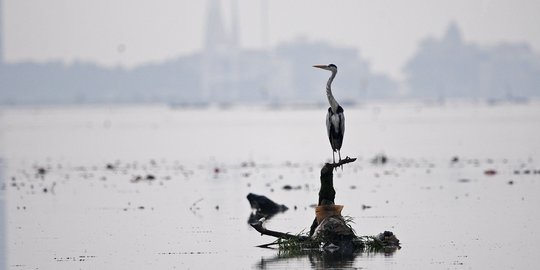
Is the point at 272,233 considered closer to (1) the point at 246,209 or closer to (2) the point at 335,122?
(2) the point at 335,122

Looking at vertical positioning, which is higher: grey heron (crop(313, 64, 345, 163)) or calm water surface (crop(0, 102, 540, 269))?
grey heron (crop(313, 64, 345, 163))

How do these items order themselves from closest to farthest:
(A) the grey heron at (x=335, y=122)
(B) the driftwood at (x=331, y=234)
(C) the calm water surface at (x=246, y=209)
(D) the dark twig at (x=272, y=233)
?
(C) the calm water surface at (x=246, y=209) → (B) the driftwood at (x=331, y=234) → (D) the dark twig at (x=272, y=233) → (A) the grey heron at (x=335, y=122)

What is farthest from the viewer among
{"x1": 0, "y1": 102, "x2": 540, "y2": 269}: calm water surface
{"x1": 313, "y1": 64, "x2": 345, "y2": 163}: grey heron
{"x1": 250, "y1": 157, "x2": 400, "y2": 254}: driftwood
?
{"x1": 313, "y1": 64, "x2": 345, "y2": 163}: grey heron

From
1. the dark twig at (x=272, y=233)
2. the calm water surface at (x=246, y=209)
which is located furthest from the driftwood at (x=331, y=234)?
the calm water surface at (x=246, y=209)

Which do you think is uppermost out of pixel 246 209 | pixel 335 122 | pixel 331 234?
pixel 335 122

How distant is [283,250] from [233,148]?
152ft

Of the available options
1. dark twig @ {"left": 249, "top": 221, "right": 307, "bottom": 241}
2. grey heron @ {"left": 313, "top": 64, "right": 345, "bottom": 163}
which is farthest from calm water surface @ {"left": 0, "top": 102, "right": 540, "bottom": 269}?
grey heron @ {"left": 313, "top": 64, "right": 345, "bottom": 163}

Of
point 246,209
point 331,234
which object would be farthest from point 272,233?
point 246,209

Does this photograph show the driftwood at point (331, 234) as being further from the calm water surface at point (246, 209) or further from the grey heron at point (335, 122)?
the grey heron at point (335, 122)

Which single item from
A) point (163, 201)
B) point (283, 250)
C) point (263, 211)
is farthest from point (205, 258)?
point (163, 201)

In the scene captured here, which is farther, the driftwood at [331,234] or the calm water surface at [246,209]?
the driftwood at [331,234]

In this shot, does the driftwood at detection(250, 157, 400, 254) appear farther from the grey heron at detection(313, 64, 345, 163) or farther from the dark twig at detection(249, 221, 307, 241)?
the grey heron at detection(313, 64, 345, 163)

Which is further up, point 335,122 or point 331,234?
point 335,122

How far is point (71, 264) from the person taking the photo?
2078 centimetres
